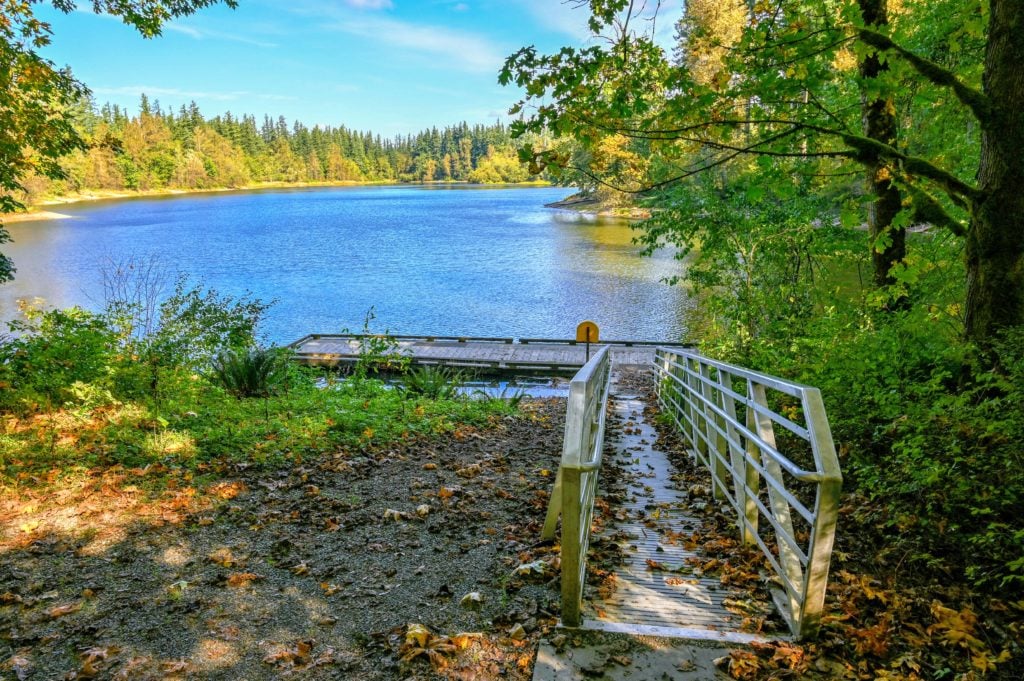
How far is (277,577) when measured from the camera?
3457mm

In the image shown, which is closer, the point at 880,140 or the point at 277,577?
the point at 277,577

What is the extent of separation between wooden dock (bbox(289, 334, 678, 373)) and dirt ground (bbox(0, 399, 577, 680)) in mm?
11658

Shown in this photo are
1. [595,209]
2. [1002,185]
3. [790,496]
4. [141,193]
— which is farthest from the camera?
[141,193]

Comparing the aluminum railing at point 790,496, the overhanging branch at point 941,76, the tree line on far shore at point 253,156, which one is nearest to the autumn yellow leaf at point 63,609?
the aluminum railing at point 790,496

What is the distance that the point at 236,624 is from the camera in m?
2.94

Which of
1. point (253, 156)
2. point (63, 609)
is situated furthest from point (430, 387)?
point (253, 156)

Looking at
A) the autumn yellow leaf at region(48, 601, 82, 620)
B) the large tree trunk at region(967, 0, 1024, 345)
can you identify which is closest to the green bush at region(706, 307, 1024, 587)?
the large tree trunk at region(967, 0, 1024, 345)

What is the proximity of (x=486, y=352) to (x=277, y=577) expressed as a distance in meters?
14.8

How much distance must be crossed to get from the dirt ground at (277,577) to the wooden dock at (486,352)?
459 inches

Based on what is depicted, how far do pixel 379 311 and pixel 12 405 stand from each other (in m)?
20.5

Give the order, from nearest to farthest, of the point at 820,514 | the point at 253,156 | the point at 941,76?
1. the point at 820,514
2. the point at 941,76
3. the point at 253,156

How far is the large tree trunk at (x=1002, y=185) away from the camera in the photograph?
158 inches

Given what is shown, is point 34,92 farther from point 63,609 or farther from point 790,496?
point 790,496

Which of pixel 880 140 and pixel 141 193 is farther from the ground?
pixel 141 193
